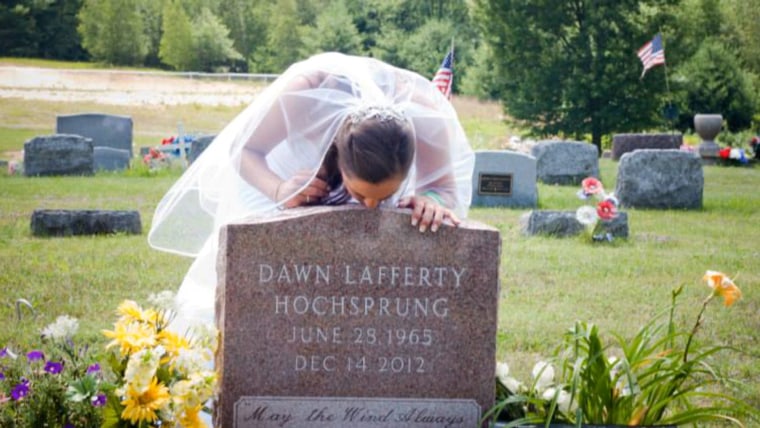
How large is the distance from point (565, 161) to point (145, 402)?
14022mm

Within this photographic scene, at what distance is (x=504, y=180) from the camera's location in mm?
13352

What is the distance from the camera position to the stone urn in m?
23.2

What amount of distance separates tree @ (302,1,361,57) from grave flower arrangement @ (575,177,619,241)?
1953cm

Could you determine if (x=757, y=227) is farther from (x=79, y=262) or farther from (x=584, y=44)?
(x=584, y=44)

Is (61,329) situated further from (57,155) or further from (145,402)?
(57,155)

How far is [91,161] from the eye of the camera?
16250 mm

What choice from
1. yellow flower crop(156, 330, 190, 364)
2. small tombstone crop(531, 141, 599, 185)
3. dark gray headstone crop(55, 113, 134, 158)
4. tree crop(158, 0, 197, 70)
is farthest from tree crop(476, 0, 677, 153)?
yellow flower crop(156, 330, 190, 364)

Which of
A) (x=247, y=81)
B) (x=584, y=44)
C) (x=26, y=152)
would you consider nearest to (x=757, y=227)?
(x=26, y=152)

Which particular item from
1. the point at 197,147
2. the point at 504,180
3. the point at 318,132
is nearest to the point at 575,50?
the point at 197,147

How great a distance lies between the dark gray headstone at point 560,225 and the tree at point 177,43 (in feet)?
36.8

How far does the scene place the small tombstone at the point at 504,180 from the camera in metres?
13.3

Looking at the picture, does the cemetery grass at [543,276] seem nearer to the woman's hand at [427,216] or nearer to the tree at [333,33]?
the woman's hand at [427,216]

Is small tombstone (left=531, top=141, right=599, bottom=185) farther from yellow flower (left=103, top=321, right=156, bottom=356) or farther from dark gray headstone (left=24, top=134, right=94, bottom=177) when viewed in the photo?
yellow flower (left=103, top=321, right=156, bottom=356)

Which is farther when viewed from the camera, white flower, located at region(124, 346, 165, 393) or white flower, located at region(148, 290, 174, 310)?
white flower, located at region(148, 290, 174, 310)
